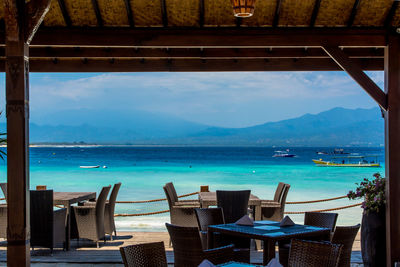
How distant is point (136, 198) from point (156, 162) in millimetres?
19805

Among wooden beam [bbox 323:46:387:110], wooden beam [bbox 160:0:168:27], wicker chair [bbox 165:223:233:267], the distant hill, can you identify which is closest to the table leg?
wicker chair [bbox 165:223:233:267]

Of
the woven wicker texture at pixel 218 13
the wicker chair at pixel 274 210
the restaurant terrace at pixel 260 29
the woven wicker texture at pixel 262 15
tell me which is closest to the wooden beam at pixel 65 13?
the restaurant terrace at pixel 260 29

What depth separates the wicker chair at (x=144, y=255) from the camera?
416 centimetres

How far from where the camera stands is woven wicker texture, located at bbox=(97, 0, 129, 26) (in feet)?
19.8

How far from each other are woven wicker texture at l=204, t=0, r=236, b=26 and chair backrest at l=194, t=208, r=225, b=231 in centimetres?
233

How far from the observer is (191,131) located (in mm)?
65125

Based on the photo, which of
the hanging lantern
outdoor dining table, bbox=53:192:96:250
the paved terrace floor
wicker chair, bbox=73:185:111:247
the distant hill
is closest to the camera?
the hanging lantern

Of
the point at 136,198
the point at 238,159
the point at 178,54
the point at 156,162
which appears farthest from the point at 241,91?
the point at 178,54

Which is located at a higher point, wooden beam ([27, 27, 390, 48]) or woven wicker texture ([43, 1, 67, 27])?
woven wicker texture ([43, 1, 67, 27])

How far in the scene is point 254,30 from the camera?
6250 mm

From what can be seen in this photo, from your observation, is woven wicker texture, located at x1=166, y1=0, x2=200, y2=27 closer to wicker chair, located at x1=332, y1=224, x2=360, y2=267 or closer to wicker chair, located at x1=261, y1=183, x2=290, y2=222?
wicker chair, located at x1=332, y1=224, x2=360, y2=267

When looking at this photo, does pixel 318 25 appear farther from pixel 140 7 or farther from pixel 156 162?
pixel 156 162

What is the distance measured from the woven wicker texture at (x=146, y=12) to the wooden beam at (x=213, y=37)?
0.32 ft

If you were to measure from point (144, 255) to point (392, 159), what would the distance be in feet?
11.0
